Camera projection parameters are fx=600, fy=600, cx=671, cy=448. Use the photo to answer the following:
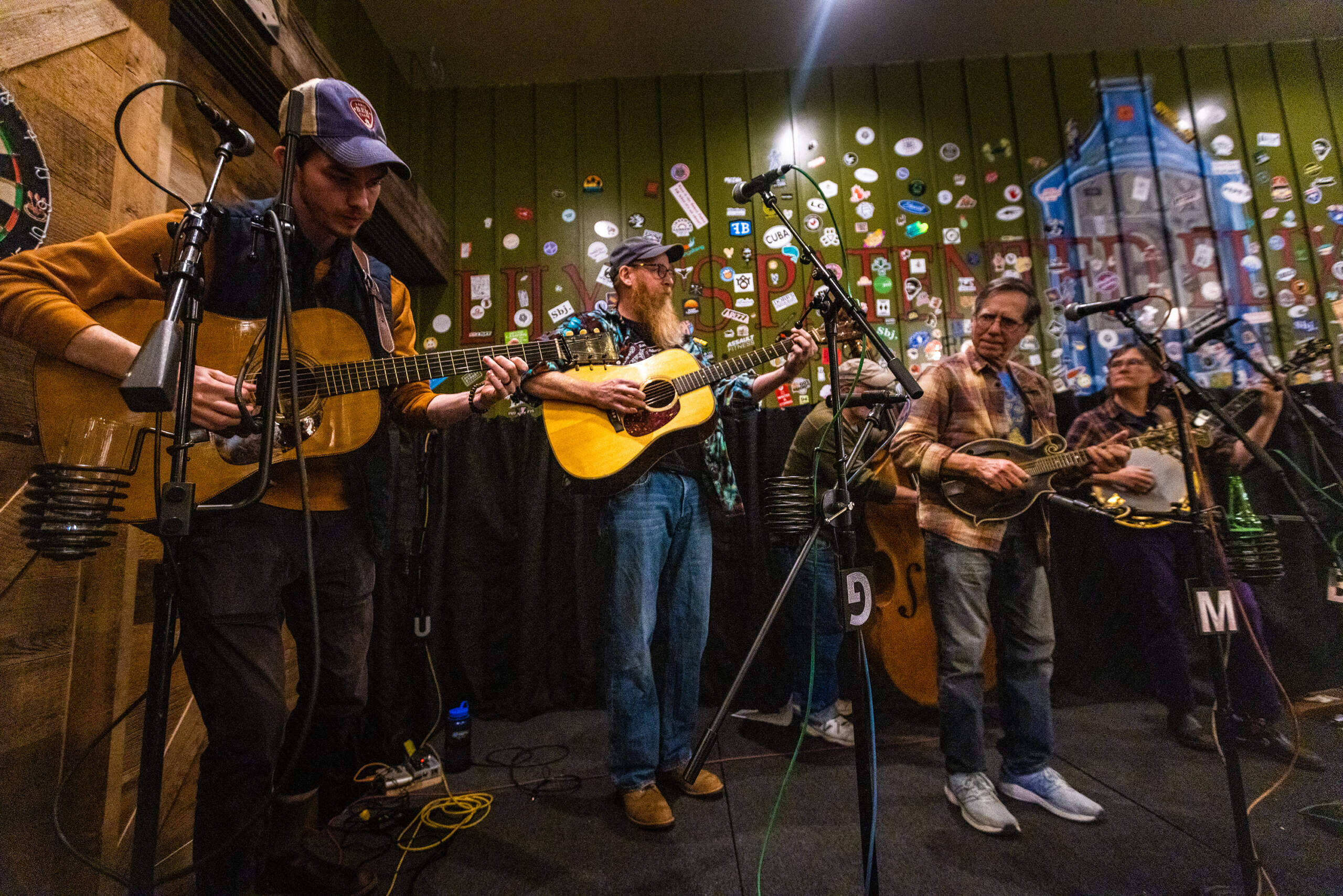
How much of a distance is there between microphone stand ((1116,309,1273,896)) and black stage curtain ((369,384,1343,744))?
1379 millimetres

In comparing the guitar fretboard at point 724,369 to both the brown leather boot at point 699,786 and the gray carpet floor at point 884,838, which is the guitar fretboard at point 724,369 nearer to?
the brown leather boot at point 699,786

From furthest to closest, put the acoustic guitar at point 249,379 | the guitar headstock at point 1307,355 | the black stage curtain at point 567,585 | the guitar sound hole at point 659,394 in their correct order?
the black stage curtain at point 567,585, the guitar headstock at point 1307,355, the guitar sound hole at point 659,394, the acoustic guitar at point 249,379

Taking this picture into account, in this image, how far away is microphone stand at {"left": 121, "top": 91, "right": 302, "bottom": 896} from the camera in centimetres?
94

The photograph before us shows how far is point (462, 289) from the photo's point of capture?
4.45 metres

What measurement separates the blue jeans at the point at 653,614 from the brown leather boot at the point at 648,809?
3 cm

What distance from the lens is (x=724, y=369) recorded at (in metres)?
2.46

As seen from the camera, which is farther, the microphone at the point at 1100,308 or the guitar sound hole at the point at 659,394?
the guitar sound hole at the point at 659,394

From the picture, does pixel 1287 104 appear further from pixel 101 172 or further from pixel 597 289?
pixel 101 172

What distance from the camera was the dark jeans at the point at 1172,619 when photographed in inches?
108

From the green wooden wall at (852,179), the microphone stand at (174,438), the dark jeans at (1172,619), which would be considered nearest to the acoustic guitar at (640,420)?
the microphone stand at (174,438)

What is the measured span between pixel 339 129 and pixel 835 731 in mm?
2926

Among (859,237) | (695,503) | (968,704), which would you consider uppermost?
(859,237)

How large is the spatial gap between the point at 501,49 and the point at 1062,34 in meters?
4.21

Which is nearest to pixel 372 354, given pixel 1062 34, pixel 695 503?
pixel 695 503
